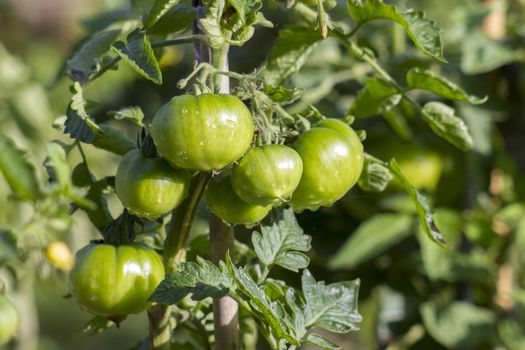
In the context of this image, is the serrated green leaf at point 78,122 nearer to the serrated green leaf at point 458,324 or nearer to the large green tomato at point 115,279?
the large green tomato at point 115,279

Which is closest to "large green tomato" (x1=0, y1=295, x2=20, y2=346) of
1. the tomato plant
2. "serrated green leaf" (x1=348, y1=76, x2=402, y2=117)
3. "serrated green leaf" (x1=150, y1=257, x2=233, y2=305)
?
the tomato plant

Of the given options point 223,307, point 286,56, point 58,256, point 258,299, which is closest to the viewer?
point 258,299

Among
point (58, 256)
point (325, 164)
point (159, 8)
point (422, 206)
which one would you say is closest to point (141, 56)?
point (159, 8)

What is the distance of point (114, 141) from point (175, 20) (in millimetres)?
119

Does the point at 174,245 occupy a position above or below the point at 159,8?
below

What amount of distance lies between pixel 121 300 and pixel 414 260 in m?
0.80

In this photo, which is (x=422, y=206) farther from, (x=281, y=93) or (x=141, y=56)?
(x=141, y=56)

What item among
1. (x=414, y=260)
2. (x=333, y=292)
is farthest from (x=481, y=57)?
(x=333, y=292)

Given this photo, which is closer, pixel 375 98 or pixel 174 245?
pixel 174 245

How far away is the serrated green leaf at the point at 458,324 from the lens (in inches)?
53.6

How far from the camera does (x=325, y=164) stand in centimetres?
71

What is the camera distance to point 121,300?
2.40 feet

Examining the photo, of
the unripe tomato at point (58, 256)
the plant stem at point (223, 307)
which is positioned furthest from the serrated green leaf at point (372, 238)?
the plant stem at point (223, 307)

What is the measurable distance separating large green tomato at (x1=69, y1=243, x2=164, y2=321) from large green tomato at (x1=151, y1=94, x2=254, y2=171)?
0.36 ft
